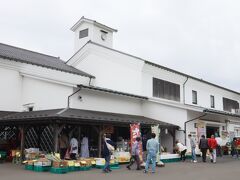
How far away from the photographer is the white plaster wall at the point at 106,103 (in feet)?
56.4

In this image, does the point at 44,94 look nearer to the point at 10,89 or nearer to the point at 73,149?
the point at 10,89

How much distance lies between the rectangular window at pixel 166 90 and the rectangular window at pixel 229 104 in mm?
8783

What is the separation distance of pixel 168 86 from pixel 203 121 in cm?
420

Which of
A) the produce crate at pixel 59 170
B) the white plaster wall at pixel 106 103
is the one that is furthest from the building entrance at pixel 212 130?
the produce crate at pixel 59 170

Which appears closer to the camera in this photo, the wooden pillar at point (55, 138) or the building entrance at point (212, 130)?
the wooden pillar at point (55, 138)

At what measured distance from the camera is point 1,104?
60.7ft

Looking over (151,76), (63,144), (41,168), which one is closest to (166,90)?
(151,76)

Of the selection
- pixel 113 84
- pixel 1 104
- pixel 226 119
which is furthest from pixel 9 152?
pixel 226 119

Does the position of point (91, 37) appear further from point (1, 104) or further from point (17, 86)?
point (1, 104)

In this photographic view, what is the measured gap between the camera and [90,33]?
24812 mm

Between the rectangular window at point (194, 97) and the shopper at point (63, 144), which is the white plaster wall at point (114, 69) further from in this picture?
the shopper at point (63, 144)

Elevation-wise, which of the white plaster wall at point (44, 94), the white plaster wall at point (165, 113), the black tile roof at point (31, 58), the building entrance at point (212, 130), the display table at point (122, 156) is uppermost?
the black tile roof at point (31, 58)

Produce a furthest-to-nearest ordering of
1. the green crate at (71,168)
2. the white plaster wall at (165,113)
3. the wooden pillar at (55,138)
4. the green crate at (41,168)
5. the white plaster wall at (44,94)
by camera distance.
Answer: the white plaster wall at (165,113) → the white plaster wall at (44,94) → the wooden pillar at (55,138) → the green crate at (71,168) → the green crate at (41,168)

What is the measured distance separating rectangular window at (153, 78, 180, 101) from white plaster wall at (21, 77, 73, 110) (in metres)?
7.95
